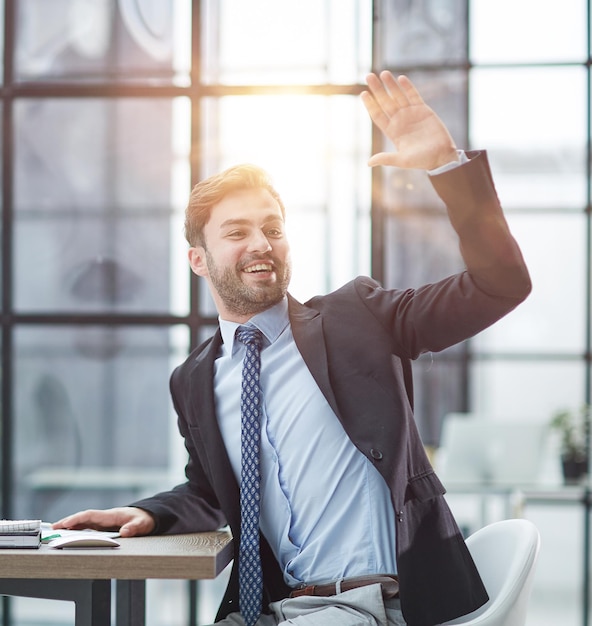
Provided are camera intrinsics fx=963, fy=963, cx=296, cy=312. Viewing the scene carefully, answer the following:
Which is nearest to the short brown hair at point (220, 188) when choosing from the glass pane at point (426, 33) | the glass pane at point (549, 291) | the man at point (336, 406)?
the man at point (336, 406)

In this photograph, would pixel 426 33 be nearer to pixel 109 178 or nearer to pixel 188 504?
pixel 109 178

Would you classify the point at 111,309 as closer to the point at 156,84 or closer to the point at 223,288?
the point at 156,84

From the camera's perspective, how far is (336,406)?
2238mm

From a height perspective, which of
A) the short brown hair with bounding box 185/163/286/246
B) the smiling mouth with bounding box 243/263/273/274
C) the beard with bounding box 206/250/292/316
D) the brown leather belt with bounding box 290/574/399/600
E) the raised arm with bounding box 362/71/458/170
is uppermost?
the raised arm with bounding box 362/71/458/170

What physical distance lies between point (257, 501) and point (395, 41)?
146 inches

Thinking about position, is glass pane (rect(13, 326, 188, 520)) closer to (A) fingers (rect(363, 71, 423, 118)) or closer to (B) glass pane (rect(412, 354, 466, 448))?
(A) fingers (rect(363, 71, 423, 118))

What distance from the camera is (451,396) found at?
240 inches

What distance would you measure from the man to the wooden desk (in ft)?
0.67

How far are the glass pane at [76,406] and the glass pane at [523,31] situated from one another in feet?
9.97

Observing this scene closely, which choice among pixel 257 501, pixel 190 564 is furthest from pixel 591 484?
pixel 190 564

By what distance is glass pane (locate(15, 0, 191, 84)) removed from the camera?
142 inches

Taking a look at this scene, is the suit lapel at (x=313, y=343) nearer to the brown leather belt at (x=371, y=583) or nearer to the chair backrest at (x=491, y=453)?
the brown leather belt at (x=371, y=583)

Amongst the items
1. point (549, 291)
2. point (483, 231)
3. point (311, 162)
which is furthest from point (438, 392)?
point (483, 231)

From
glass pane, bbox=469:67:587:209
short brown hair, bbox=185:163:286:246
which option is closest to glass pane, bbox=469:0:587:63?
glass pane, bbox=469:67:587:209
